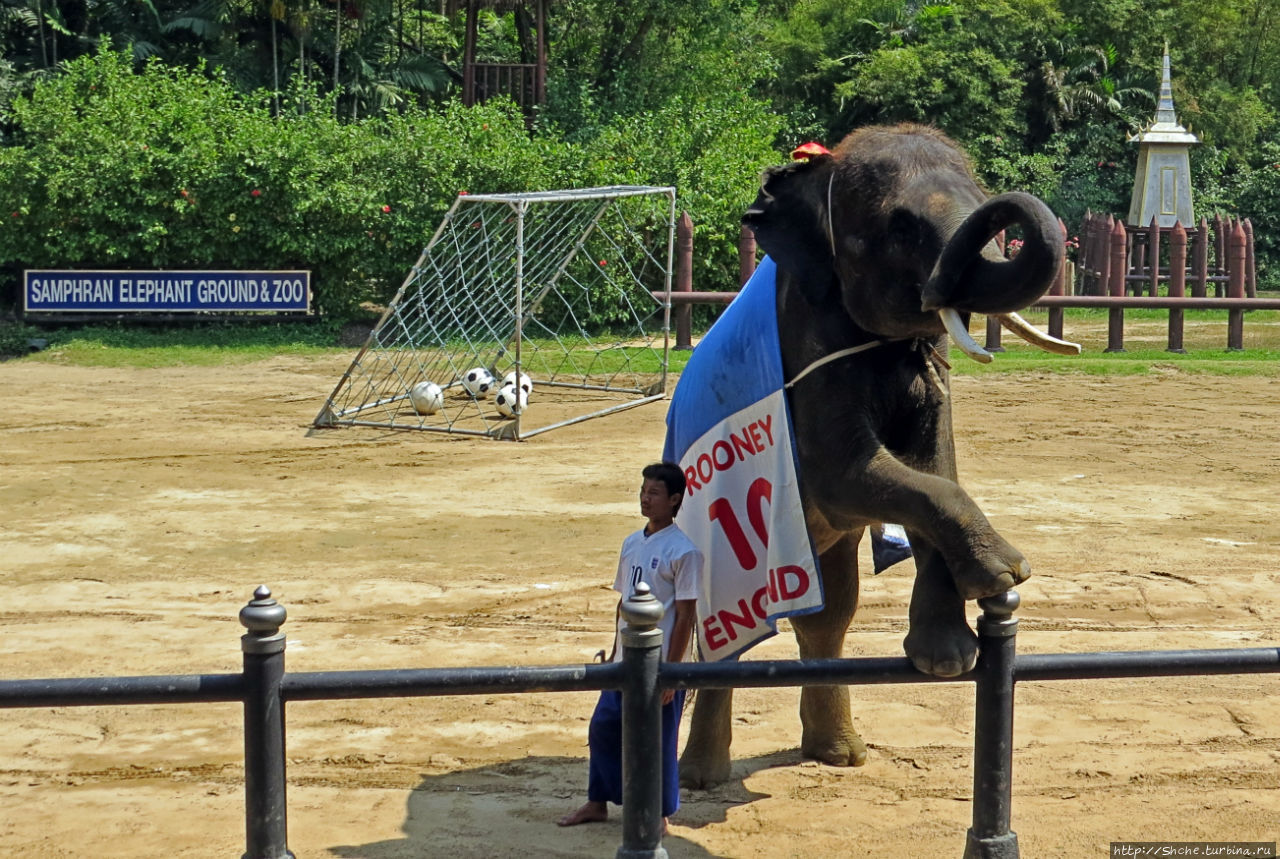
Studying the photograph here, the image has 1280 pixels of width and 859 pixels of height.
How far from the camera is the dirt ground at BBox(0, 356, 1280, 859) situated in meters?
5.05

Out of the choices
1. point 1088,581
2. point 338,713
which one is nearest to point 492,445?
point 1088,581

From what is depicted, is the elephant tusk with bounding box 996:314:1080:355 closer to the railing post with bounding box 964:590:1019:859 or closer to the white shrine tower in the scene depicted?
the railing post with bounding box 964:590:1019:859

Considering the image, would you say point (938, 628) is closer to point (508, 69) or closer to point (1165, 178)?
point (508, 69)

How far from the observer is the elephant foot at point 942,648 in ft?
13.5

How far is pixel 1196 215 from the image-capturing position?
3341 centimetres

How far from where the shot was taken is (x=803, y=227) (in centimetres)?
524

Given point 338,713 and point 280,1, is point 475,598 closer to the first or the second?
point 338,713

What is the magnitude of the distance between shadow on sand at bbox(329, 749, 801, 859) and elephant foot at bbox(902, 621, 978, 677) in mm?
1082

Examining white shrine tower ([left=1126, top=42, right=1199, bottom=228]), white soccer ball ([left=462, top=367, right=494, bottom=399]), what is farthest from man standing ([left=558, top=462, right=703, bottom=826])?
white shrine tower ([left=1126, top=42, right=1199, bottom=228])

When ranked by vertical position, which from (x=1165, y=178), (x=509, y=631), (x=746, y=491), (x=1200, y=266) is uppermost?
(x=1165, y=178)

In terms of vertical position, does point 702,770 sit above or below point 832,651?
below

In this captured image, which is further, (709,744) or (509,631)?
(509,631)

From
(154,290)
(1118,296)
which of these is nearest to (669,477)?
(1118,296)

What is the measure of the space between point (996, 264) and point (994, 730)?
4.24 feet
